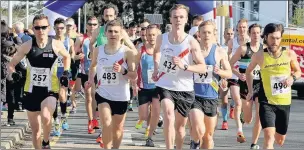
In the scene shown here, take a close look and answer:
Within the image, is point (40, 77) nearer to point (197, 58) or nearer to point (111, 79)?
point (111, 79)

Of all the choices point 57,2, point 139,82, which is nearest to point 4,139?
point 139,82

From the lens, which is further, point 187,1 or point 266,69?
point 187,1

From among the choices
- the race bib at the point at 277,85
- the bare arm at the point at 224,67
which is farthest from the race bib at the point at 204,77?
the race bib at the point at 277,85

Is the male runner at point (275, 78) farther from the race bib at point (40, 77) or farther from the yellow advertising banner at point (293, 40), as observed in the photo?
the yellow advertising banner at point (293, 40)

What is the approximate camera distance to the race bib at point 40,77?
1079cm

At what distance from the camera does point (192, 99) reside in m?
10.6

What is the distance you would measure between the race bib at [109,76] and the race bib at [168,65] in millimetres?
617

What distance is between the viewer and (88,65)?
15180 mm

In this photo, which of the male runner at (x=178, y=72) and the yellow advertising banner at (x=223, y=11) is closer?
the male runner at (x=178, y=72)

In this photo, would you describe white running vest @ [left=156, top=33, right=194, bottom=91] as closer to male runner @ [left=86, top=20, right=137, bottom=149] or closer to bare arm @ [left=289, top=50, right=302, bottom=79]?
male runner @ [left=86, top=20, right=137, bottom=149]

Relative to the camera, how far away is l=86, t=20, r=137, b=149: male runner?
406 inches

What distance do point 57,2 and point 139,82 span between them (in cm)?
1073

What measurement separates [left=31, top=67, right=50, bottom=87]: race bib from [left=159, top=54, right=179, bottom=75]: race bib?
4.99 ft

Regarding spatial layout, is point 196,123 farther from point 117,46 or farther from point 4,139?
point 4,139
